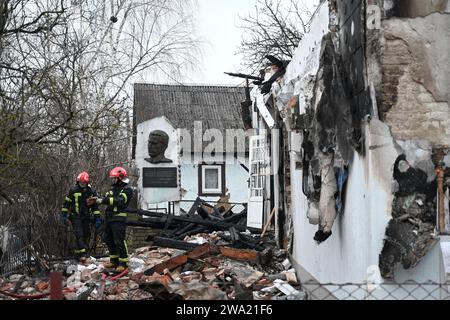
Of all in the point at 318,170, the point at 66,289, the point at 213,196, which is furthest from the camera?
the point at 213,196

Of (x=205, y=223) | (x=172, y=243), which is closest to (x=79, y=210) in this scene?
(x=172, y=243)

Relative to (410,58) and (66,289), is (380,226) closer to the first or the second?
(410,58)

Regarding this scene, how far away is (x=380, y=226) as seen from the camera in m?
5.84

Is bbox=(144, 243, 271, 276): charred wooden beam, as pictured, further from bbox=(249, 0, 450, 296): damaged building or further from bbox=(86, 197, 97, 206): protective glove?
bbox=(249, 0, 450, 296): damaged building

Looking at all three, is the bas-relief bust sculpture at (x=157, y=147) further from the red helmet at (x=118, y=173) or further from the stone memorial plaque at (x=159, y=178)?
the red helmet at (x=118, y=173)

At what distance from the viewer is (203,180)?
26203mm

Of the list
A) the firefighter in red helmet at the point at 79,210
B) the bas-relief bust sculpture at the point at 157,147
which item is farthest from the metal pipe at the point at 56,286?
the bas-relief bust sculpture at the point at 157,147

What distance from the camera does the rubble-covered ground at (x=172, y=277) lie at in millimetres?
8617

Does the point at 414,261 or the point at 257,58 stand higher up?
the point at 257,58

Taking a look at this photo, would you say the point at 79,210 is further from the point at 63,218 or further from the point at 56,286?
the point at 56,286

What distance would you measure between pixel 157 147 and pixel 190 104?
149 inches

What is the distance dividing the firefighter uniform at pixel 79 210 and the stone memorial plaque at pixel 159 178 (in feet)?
38.5

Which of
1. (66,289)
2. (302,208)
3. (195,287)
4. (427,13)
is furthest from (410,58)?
(66,289)

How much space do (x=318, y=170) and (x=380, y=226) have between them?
1515 millimetres
